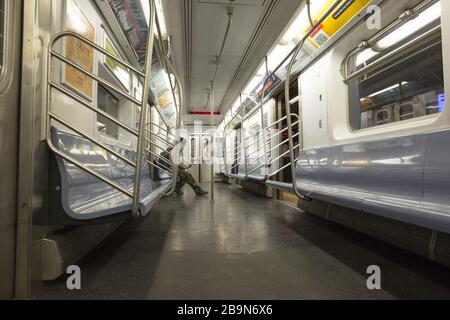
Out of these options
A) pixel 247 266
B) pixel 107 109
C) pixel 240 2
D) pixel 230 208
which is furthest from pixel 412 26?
pixel 107 109

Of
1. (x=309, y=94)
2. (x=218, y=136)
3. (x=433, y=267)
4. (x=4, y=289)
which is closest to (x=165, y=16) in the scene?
(x=309, y=94)

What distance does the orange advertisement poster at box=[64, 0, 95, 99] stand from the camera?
5.65 ft

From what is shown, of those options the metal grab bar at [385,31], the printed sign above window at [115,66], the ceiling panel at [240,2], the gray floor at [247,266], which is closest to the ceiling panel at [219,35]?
the ceiling panel at [240,2]

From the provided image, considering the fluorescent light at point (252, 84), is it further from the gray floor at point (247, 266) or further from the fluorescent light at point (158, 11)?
the gray floor at point (247, 266)

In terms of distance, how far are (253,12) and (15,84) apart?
2967 millimetres

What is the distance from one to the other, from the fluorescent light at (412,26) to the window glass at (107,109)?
2938mm

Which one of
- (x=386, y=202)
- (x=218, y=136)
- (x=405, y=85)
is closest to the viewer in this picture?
(x=386, y=202)

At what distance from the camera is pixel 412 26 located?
6.55 feet

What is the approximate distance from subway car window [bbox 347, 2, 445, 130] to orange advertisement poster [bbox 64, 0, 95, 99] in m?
2.45

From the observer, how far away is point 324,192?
1.98m

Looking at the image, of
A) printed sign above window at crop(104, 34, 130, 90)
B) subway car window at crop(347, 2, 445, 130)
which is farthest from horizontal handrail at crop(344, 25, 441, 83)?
printed sign above window at crop(104, 34, 130, 90)

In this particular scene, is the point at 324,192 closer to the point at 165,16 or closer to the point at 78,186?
the point at 78,186

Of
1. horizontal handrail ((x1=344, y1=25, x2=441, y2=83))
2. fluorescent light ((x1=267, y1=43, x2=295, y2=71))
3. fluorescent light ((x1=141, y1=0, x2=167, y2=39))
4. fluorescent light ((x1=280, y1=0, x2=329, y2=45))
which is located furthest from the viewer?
fluorescent light ((x1=267, y1=43, x2=295, y2=71))

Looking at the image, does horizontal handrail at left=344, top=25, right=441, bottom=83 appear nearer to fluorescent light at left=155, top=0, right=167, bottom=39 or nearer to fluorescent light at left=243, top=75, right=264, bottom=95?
fluorescent light at left=155, top=0, right=167, bottom=39
